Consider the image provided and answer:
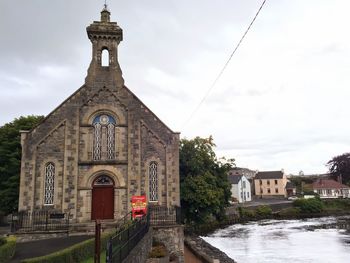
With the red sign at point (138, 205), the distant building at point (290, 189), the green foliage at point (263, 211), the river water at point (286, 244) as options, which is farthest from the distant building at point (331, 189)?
the red sign at point (138, 205)

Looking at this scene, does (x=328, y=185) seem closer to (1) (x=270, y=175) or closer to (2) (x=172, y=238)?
(1) (x=270, y=175)

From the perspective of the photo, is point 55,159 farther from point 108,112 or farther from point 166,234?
point 166,234

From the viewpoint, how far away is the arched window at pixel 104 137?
24656 mm

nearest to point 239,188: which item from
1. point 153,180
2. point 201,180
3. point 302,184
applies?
point 302,184

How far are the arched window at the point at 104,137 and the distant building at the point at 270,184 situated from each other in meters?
81.7

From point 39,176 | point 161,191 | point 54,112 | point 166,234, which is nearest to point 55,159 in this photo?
point 39,176

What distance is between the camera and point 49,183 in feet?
77.0

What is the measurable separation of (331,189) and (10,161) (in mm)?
88432

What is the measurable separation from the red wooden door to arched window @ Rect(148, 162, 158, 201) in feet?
9.21

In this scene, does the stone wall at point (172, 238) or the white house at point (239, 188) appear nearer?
the stone wall at point (172, 238)

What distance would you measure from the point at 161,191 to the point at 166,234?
360 cm

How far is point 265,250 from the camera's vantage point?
33.2m

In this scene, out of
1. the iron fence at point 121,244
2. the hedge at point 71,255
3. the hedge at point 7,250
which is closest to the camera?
the iron fence at point 121,244

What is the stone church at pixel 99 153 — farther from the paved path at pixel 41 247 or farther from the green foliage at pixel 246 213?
the green foliage at pixel 246 213
